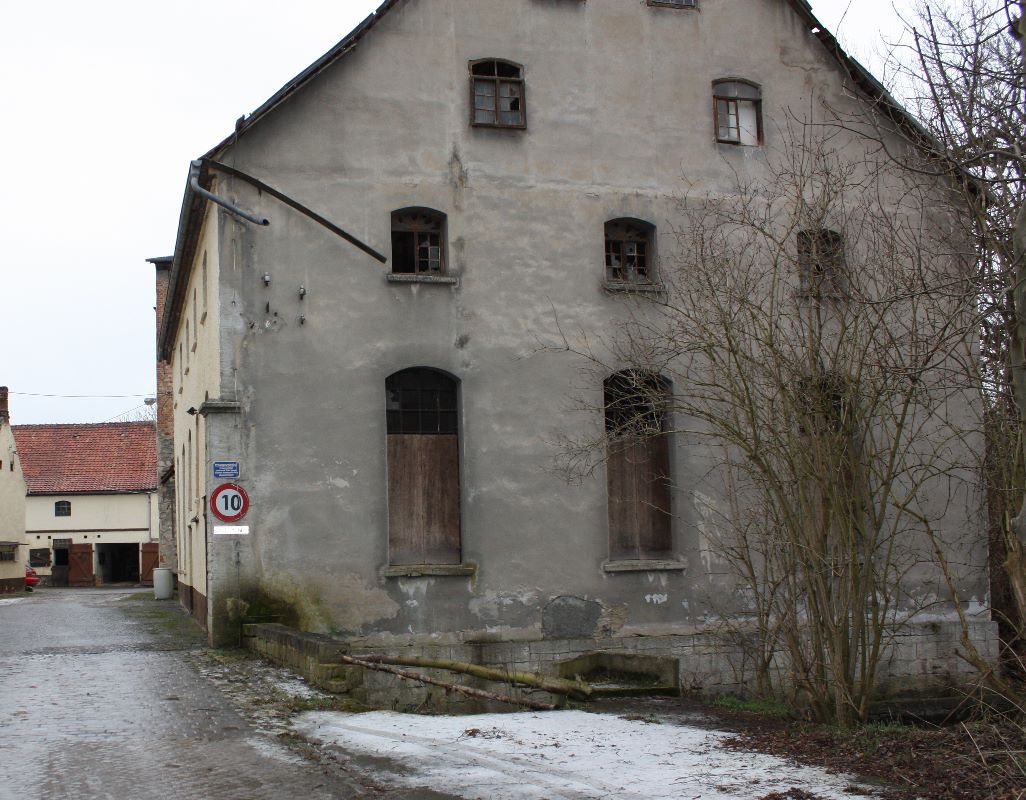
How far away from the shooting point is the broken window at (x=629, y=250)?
18.7 m

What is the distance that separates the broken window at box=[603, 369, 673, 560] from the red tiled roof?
45.7 metres

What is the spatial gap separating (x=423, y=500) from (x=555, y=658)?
295 centimetres

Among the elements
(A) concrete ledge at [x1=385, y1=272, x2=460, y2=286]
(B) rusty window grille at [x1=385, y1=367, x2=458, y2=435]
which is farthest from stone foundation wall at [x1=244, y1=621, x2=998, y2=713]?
(A) concrete ledge at [x1=385, y1=272, x2=460, y2=286]

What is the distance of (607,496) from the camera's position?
18031 mm

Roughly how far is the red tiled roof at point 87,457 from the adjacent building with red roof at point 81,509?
0.05 meters

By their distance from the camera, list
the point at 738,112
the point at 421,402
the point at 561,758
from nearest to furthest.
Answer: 1. the point at 561,758
2. the point at 421,402
3. the point at 738,112

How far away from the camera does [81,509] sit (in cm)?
5981

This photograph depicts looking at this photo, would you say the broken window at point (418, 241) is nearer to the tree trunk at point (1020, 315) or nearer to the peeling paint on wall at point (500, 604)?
the peeling paint on wall at point (500, 604)

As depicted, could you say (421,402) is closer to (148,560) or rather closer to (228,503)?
(228,503)

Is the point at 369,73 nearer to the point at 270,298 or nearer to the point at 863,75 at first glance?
the point at 270,298

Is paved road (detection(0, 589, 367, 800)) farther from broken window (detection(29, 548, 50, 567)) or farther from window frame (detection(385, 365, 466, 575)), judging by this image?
broken window (detection(29, 548, 50, 567))

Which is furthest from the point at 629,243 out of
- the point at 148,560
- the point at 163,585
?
the point at 148,560

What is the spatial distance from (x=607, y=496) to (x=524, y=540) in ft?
4.84

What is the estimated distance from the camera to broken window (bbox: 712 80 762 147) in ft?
63.1
